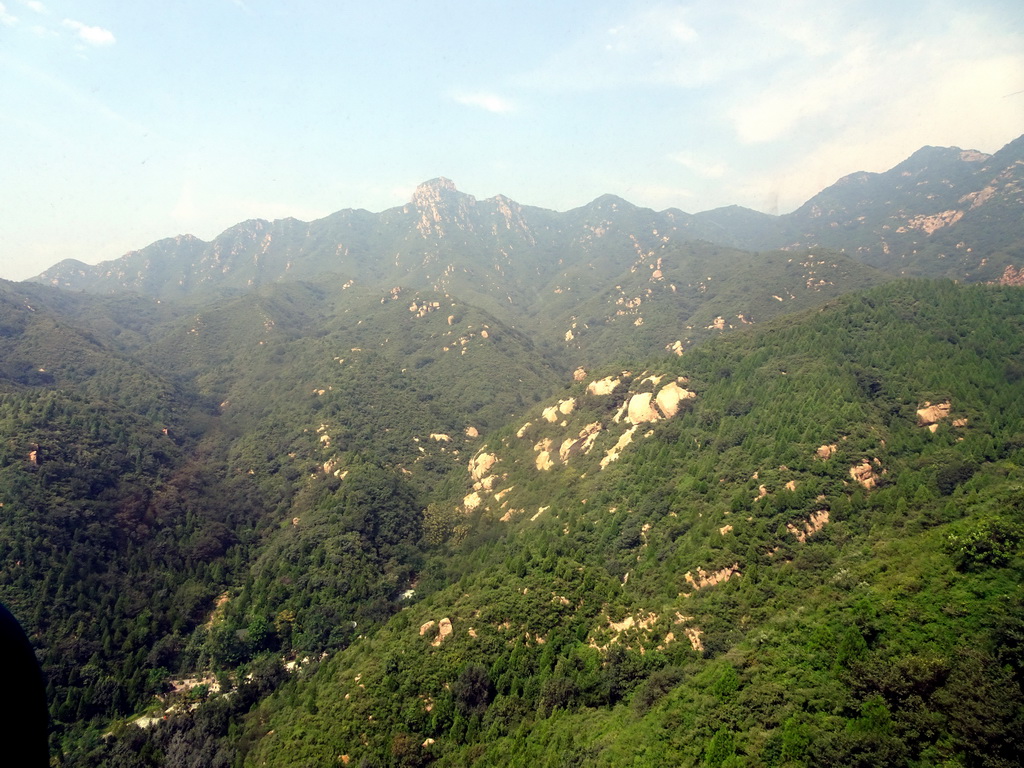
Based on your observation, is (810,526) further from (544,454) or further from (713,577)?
(544,454)

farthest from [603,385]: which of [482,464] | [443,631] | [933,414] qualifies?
[443,631]

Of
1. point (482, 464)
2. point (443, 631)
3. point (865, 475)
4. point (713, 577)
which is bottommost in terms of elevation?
point (443, 631)

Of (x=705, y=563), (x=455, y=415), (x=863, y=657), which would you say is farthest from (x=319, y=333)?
(x=863, y=657)

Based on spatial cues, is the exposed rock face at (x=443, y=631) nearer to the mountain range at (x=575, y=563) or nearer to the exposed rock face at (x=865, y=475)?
the mountain range at (x=575, y=563)

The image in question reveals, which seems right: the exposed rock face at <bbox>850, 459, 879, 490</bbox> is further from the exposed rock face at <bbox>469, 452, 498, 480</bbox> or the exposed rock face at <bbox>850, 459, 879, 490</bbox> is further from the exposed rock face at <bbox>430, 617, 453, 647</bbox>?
the exposed rock face at <bbox>469, 452, 498, 480</bbox>

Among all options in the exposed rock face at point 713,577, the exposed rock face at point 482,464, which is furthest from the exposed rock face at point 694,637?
the exposed rock face at point 482,464

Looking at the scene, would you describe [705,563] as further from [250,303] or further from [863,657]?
[250,303]

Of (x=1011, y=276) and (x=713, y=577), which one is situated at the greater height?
(x=1011, y=276)
